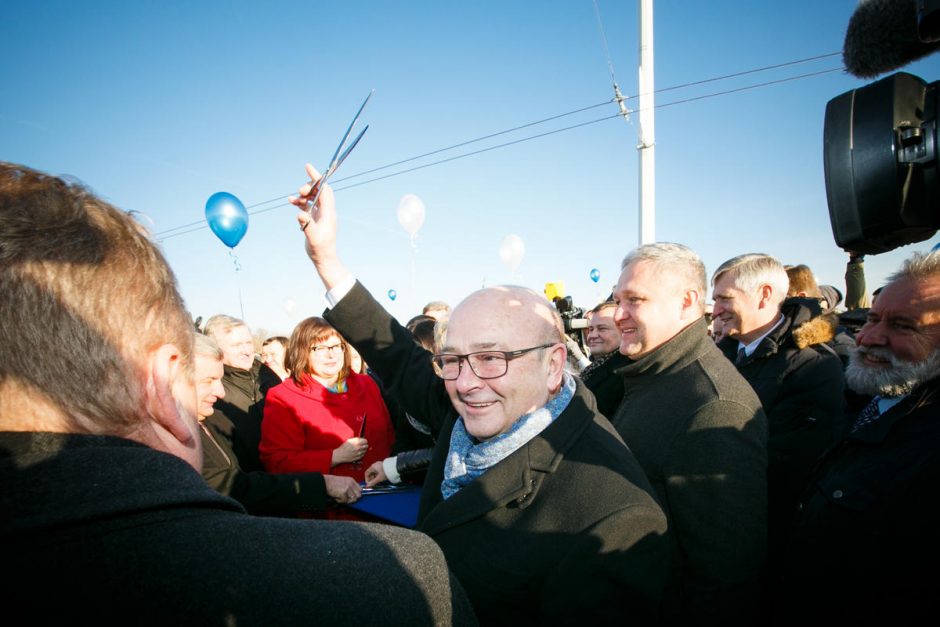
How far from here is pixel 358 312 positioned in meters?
2.28

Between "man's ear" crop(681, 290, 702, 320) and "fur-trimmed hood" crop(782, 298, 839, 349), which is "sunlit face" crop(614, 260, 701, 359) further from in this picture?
"fur-trimmed hood" crop(782, 298, 839, 349)

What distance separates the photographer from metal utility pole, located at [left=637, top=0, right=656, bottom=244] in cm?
802

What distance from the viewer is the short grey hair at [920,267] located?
2.07m

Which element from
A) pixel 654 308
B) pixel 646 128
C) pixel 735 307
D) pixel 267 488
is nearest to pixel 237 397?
pixel 267 488

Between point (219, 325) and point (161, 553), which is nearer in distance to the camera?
point (161, 553)

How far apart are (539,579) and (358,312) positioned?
144 cm

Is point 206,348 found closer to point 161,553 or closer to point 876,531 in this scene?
point 161,553

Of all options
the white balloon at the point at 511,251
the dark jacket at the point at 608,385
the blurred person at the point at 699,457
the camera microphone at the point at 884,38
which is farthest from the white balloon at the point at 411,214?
the camera microphone at the point at 884,38

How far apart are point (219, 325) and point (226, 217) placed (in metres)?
3.14

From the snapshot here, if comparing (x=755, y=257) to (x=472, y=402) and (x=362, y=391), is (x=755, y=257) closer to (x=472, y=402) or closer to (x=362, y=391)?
(x=472, y=402)

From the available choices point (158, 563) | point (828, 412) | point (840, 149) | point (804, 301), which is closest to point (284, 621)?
point (158, 563)

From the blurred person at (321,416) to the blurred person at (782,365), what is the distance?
252 centimetres

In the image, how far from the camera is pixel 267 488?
2.55 metres

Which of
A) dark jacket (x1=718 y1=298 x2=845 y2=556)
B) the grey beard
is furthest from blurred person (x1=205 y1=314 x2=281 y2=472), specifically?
the grey beard
